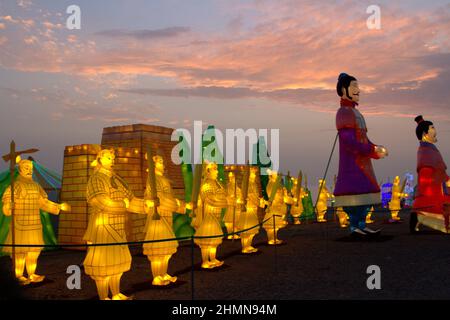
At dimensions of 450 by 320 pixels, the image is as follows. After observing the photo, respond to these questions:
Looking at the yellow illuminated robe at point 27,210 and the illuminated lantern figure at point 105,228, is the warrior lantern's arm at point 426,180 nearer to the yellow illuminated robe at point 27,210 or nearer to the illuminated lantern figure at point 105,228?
the illuminated lantern figure at point 105,228

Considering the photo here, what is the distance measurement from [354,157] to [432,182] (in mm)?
2331

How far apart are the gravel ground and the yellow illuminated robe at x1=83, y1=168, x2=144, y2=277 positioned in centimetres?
80

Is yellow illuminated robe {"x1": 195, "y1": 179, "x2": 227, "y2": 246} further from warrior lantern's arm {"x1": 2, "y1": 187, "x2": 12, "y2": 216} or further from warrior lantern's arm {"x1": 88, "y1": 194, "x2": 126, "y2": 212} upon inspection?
warrior lantern's arm {"x1": 2, "y1": 187, "x2": 12, "y2": 216}

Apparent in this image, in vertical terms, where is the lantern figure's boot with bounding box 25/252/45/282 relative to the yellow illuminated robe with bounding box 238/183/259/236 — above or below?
below

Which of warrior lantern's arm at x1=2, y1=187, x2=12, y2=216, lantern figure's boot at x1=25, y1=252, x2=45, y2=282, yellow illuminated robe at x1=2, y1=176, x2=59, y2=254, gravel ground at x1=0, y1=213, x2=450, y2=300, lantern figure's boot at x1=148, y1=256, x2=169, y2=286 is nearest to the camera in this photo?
gravel ground at x1=0, y1=213, x2=450, y2=300

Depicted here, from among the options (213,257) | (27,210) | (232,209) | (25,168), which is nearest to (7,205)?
(27,210)

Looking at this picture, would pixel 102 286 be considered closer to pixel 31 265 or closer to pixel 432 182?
pixel 31 265

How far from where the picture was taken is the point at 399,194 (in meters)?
14.4

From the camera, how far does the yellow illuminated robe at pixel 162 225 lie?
617 centimetres

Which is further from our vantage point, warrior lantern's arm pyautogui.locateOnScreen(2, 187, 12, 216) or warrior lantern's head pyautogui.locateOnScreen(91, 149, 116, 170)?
warrior lantern's arm pyautogui.locateOnScreen(2, 187, 12, 216)

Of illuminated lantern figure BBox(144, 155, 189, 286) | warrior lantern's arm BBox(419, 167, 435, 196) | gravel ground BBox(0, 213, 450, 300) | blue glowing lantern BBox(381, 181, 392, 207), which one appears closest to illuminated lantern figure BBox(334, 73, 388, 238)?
gravel ground BBox(0, 213, 450, 300)

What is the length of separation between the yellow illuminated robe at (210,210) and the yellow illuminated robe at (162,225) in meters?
1.04

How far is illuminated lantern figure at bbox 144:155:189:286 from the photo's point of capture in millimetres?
6183

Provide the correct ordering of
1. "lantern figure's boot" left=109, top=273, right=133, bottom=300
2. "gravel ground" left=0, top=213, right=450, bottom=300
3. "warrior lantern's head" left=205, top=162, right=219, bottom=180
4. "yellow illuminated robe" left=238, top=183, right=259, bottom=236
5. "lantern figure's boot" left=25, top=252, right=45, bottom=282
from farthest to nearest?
"yellow illuminated robe" left=238, top=183, right=259, bottom=236 → "warrior lantern's head" left=205, top=162, right=219, bottom=180 → "lantern figure's boot" left=25, top=252, right=45, bottom=282 → "gravel ground" left=0, top=213, right=450, bottom=300 → "lantern figure's boot" left=109, top=273, right=133, bottom=300
